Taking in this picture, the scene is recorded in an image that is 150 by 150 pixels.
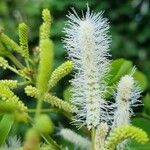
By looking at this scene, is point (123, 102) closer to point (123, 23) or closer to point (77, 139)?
point (77, 139)

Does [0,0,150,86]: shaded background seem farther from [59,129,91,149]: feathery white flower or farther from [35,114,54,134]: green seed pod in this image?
[35,114,54,134]: green seed pod

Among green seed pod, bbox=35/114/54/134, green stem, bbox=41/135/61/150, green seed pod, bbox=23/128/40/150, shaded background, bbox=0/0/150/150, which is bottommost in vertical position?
green seed pod, bbox=23/128/40/150

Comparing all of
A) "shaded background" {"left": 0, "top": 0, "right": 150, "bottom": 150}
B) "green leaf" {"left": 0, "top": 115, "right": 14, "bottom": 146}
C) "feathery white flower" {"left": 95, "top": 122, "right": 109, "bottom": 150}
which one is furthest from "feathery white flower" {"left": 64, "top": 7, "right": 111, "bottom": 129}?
"shaded background" {"left": 0, "top": 0, "right": 150, "bottom": 150}

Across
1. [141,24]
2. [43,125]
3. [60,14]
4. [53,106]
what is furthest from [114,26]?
[43,125]

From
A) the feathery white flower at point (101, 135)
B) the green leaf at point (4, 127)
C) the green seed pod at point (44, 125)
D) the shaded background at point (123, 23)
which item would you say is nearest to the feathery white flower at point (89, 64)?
the feathery white flower at point (101, 135)

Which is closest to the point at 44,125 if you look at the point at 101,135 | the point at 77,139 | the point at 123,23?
the point at 101,135

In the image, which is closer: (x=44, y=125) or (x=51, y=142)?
(x=44, y=125)

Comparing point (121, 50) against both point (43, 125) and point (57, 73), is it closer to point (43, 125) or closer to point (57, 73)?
point (57, 73)

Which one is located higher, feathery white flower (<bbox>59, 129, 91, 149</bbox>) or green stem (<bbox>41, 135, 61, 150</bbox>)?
feathery white flower (<bbox>59, 129, 91, 149</bbox>)

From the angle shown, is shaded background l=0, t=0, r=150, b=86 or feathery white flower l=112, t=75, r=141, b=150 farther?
shaded background l=0, t=0, r=150, b=86
